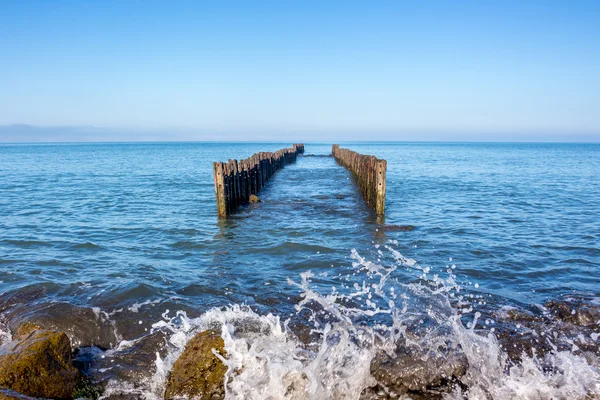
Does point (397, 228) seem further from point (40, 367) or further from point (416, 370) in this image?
point (40, 367)

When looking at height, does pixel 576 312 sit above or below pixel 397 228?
above

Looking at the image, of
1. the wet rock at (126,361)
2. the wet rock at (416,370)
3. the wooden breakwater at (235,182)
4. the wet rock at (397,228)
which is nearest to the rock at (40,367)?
the wet rock at (126,361)

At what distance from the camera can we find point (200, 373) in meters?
4.80

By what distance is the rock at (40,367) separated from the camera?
14.0ft

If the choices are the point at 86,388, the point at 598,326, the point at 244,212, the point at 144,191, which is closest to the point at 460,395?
the point at 598,326

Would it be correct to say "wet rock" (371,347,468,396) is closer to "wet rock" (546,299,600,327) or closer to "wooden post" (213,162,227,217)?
"wet rock" (546,299,600,327)

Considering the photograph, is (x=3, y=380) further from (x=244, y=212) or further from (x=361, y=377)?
(x=244, y=212)

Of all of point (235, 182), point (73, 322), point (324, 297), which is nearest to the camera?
point (73, 322)

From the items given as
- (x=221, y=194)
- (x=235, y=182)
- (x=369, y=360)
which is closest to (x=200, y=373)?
(x=369, y=360)

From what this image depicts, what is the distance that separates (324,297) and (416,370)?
8.72 ft

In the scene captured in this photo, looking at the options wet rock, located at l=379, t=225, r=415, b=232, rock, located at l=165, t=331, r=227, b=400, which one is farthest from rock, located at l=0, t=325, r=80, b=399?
wet rock, located at l=379, t=225, r=415, b=232

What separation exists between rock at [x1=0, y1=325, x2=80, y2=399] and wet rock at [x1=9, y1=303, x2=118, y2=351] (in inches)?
47.3

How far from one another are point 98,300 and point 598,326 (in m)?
8.03

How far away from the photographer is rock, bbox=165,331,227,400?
4.74 meters
